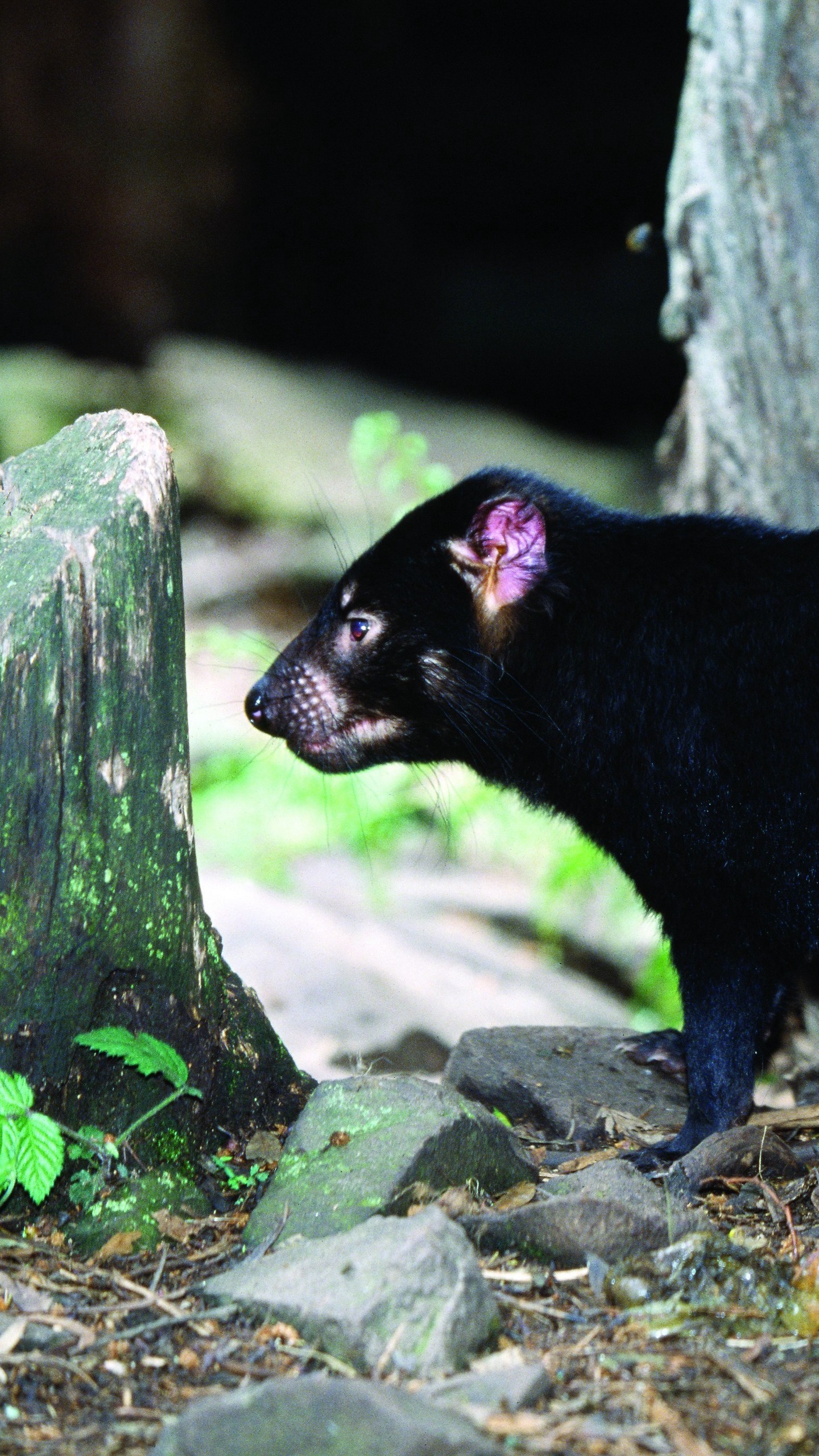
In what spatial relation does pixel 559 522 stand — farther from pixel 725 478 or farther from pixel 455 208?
pixel 455 208

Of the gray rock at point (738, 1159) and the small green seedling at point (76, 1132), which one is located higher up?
the small green seedling at point (76, 1132)

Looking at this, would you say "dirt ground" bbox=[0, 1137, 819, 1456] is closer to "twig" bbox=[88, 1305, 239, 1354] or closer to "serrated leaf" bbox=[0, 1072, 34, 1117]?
"twig" bbox=[88, 1305, 239, 1354]

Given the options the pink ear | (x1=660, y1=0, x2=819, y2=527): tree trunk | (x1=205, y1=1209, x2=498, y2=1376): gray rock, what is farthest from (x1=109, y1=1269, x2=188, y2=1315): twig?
(x1=660, y1=0, x2=819, y2=527): tree trunk

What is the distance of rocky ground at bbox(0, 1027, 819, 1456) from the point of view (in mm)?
1729

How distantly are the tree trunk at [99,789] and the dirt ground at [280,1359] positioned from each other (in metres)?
0.29

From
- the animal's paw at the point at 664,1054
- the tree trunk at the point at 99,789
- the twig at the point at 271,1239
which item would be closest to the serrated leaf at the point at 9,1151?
the tree trunk at the point at 99,789

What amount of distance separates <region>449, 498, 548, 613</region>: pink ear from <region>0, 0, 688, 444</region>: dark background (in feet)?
24.6

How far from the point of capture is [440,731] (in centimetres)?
339

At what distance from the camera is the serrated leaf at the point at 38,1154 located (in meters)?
2.19

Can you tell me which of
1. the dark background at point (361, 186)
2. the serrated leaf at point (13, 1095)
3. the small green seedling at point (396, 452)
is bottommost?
the serrated leaf at point (13, 1095)

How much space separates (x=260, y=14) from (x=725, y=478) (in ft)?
27.7

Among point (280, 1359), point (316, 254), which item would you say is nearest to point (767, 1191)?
point (280, 1359)

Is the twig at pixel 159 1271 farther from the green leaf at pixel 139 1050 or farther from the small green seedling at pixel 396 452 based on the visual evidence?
the small green seedling at pixel 396 452

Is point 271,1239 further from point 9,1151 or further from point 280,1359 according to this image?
point 9,1151
